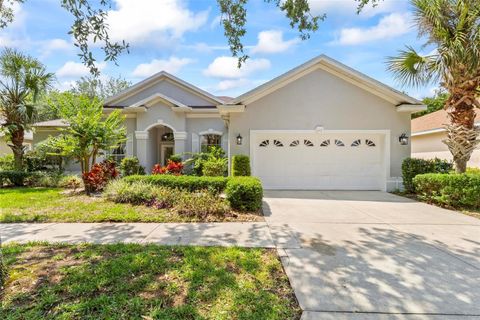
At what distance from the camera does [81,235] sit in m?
5.36

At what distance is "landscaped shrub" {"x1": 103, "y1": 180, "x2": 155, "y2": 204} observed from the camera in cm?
816

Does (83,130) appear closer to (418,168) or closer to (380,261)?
(380,261)

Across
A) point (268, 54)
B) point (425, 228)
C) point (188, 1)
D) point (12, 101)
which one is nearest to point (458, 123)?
point (425, 228)

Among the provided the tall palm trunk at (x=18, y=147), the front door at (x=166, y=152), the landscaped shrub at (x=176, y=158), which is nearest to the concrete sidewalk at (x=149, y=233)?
the landscaped shrub at (x=176, y=158)

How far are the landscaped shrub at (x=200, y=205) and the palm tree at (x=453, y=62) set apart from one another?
7.62 m

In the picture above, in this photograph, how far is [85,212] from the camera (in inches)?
283

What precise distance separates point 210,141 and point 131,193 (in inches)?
283

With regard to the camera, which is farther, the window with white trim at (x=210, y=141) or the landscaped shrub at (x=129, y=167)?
the window with white trim at (x=210, y=141)

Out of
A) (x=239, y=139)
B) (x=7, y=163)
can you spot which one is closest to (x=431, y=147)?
(x=239, y=139)

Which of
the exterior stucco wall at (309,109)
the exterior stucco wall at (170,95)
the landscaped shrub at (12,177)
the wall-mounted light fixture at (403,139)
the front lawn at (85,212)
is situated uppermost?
the exterior stucco wall at (170,95)

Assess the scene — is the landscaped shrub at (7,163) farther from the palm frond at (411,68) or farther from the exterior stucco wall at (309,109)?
the palm frond at (411,68)

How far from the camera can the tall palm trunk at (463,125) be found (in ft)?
26.7

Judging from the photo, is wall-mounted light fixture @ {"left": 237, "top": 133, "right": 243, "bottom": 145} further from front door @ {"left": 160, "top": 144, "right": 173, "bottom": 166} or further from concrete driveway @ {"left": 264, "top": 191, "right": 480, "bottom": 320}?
front door @ {"left": 160, "top": 144, "right": 173, "bottom": 166}

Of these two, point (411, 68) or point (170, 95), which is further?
point (170, 95)
